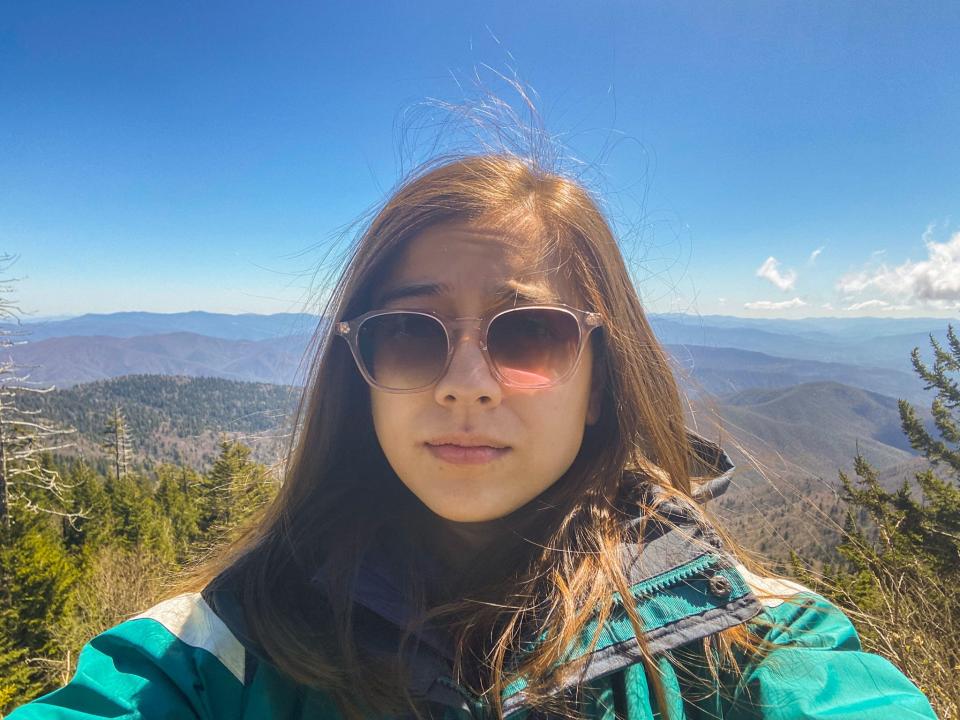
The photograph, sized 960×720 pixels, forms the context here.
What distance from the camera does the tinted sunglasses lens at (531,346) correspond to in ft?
4.97

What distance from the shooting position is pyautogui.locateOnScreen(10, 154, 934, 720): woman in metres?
1.30

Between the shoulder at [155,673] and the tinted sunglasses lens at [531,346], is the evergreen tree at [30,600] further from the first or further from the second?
the tinted sunglasses lens at [531,346]

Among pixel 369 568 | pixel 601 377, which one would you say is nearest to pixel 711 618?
pixel 601 377

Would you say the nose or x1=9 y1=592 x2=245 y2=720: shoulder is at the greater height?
the nose

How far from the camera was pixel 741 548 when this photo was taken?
1.97 metres

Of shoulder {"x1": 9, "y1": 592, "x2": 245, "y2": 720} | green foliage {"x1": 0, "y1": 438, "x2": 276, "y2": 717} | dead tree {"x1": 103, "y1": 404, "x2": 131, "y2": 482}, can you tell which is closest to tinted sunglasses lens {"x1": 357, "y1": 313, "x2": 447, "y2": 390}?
shoulder {"x1": 9, "y1": 592, "x2": 245, "y2": 720}

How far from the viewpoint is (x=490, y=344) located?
4.98ft

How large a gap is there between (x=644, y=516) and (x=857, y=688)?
2.10 feet

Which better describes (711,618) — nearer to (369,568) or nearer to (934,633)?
(369,568)

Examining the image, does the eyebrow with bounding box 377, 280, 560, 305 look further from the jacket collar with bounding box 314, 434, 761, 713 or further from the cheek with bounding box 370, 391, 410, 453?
the jacket collar with bounding box 314, 434, 761, 713

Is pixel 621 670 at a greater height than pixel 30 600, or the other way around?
pixel 621 670

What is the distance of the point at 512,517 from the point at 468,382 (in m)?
0.56

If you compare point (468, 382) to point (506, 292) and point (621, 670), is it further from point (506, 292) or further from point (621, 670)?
point (621, 670)

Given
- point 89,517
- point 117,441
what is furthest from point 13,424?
A: point 117,441
